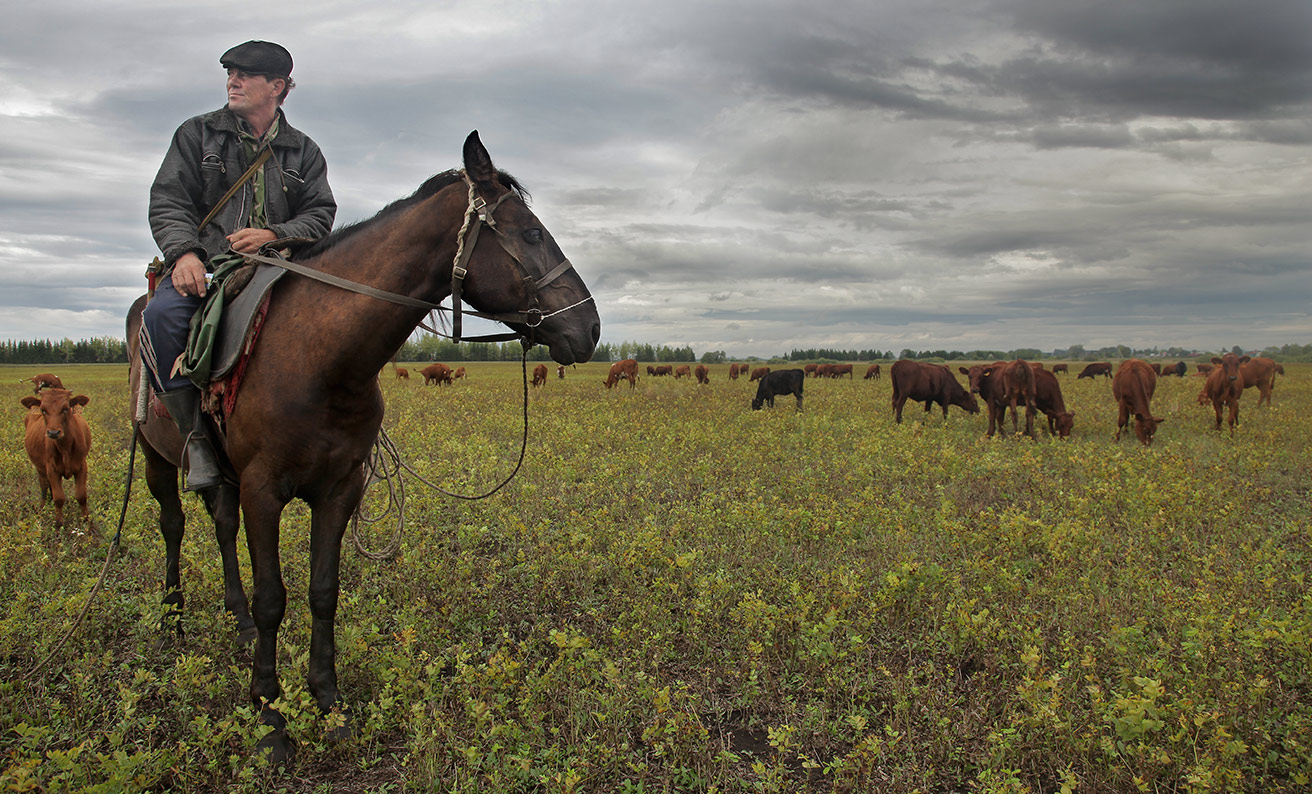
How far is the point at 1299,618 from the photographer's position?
17.3ft

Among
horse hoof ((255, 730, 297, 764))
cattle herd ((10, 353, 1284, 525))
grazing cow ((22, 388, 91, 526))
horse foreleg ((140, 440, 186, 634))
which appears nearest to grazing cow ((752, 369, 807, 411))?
cattle herd ((10, 353, 1284, 525))

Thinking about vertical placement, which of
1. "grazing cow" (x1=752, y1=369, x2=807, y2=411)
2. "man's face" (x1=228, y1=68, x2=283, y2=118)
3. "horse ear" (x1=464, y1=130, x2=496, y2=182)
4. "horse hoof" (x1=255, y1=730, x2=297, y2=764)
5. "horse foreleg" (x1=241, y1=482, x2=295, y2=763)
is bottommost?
"horse hoof" (x1=255, y1=730, x2=297, y2=764)

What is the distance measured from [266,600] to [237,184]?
2.66m

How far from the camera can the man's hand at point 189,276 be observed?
13.2 ft

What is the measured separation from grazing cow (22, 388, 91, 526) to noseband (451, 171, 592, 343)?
743 cm

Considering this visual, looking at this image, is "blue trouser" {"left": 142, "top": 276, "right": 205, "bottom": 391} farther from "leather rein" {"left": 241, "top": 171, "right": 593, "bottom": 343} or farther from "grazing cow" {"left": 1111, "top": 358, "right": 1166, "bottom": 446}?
"grazing cow" {"left": 1111, "top": 358, "right": 1166, "bottom": 446}

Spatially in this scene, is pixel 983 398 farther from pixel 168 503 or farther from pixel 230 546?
pixel 168 503

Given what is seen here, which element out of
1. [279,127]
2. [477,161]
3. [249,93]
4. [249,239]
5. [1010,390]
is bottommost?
[1010,390]

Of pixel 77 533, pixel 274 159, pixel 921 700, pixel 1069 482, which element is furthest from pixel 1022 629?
pixel 77 533

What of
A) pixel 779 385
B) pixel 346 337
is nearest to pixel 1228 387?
pixel 779 385

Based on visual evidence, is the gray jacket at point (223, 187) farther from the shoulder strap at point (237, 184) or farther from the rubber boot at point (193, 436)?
the rubber boot at point (193, 436)

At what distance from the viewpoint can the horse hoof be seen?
370 cm

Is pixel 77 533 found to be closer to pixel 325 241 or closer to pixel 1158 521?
pixel 325 241

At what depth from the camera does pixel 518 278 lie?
3.56 meters
